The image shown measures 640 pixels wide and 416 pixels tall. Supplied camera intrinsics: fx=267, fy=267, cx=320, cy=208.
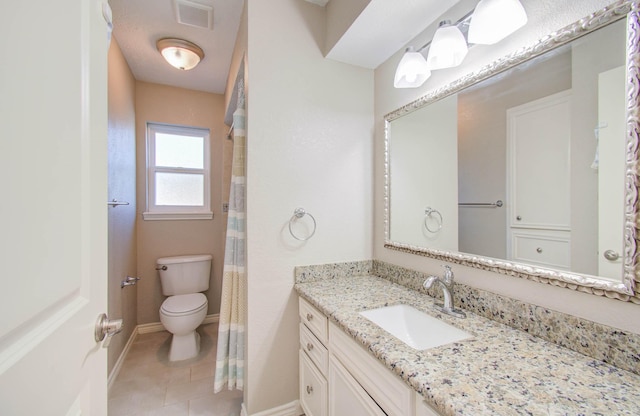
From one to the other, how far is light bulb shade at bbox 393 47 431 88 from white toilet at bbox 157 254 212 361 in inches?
89.2

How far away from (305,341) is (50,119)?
53.8 inches

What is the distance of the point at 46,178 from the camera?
17.2 inches

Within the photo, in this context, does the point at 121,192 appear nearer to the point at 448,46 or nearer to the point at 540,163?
the point at 448,46

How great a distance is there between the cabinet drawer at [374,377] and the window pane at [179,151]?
2.51m

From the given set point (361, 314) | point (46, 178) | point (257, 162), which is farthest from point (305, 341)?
point (46, 178)

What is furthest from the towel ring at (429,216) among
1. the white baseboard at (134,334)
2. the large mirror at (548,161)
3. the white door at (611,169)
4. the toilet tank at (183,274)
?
the white baseboard at (134,334)

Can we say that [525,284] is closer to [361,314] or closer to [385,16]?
[361,314]

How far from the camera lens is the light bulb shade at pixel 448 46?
1.10 m

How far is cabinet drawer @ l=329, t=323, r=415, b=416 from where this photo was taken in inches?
29.6

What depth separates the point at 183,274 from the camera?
2617 millimetres

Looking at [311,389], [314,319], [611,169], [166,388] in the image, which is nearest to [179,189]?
[166,388]

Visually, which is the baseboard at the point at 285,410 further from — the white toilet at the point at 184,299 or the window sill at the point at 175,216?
the window sill at the point at 175,216

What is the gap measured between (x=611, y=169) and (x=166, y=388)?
102 inches

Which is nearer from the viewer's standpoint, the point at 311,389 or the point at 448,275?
the point at 448,275
